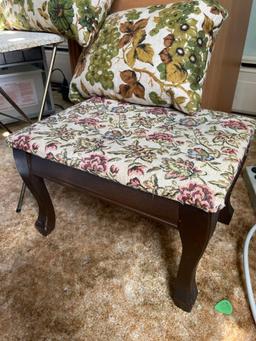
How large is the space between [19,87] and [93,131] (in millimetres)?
1042

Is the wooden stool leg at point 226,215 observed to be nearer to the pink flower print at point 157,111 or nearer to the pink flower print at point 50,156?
the pink flower print at point 157,111

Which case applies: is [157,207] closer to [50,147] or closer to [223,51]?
[50,147]

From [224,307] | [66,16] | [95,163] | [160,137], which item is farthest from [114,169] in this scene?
[66,16]

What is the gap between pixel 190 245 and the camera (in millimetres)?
541

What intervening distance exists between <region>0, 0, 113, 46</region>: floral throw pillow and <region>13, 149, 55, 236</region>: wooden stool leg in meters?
0.45

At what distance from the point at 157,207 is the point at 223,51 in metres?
0.66

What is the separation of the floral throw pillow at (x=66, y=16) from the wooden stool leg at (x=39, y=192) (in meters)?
0.45

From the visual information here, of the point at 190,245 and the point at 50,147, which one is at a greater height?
the point at 50,147

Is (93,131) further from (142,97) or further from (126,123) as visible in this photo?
(142,97)

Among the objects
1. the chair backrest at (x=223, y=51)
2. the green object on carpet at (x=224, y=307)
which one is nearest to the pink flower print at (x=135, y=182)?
the green object on carpet at (x=224, y=307)

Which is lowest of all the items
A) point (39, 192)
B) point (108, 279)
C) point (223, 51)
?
point (108, 279)

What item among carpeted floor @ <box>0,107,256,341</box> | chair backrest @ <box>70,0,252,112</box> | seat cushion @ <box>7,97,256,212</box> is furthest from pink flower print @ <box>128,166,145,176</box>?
chair backrest @ <box>70,0,252,112</box>

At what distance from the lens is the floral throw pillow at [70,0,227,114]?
70 cm

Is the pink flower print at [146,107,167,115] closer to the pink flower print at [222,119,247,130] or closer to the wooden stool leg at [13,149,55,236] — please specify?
the pink flower print at [222,119,247,130]
